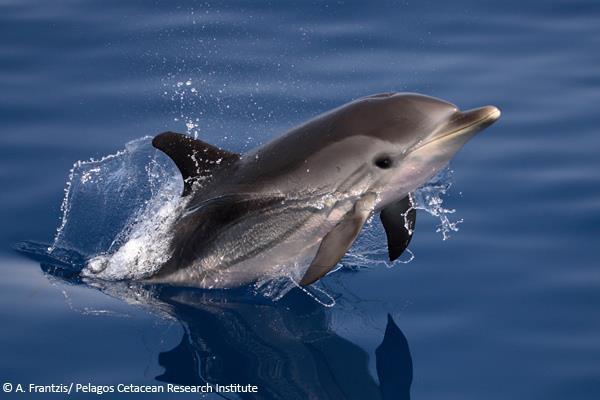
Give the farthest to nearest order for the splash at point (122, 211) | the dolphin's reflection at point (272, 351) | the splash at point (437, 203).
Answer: the splash at point (437, 203) < the splash at point (122, 211) < the dolphin's reflection at point (272, 351)

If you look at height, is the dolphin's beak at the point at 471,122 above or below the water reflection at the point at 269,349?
above

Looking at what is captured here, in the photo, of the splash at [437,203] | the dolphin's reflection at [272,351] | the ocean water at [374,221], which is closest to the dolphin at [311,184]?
the dolphin's reflection at [272,351]

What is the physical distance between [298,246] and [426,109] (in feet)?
4.06

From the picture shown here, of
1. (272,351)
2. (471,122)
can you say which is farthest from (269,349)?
(471,122)

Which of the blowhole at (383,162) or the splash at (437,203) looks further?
the splash at (437,203)

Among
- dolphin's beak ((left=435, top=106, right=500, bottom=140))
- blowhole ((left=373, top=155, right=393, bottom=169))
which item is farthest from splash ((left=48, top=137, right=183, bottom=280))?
dolphin's beak ((left=435, top=106, right=500, bottom=140))

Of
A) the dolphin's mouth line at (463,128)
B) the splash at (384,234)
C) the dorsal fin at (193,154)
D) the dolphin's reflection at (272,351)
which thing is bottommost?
the dolphin's reflection at (272,351)

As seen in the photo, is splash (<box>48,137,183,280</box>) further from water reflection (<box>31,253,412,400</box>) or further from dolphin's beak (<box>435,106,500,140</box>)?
dolphin's beak (<box>435,106,500,140</box>)

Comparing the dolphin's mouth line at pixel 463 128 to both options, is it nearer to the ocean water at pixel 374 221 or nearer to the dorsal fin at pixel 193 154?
the ocean water at pixel 374 221

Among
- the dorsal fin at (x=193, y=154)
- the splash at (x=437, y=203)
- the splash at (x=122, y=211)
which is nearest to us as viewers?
the dorsal fin at (x=193, y=154)

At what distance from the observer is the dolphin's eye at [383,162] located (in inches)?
282

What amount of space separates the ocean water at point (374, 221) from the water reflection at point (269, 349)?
0.05ft

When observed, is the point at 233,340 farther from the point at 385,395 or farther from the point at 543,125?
the point at 543,125

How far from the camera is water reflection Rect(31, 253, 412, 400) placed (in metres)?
6.66
